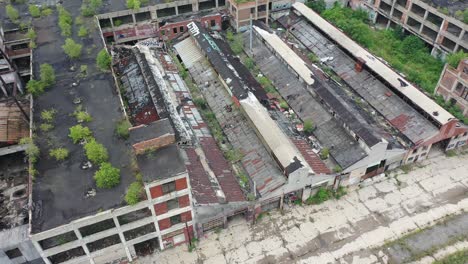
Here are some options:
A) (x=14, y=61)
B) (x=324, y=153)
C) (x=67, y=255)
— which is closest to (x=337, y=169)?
(x=324, y=153)

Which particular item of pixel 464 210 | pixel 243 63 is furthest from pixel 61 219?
pixel 464 210

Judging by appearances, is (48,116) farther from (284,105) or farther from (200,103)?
(284,105)

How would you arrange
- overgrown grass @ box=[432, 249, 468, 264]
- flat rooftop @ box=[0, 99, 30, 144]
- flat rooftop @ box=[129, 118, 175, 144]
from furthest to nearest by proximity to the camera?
flat rooftop @ box=[0, 99, 30, 144], overgrown grass @ box=[432, 249, 468, 264], flat rooftop @ box=[129, 118, 175, 144]

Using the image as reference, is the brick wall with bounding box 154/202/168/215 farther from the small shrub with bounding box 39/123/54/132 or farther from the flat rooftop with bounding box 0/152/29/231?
the small shrub with bounding box 39/123/54/132

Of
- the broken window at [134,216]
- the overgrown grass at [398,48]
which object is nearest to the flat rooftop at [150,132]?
the broken window at [134,216]

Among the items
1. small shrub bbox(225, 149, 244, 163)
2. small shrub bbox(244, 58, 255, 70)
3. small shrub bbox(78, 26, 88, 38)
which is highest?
small shrub bbox(78, 26, 88, 38)

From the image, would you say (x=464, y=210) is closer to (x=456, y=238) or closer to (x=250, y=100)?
(x=456, y=238)

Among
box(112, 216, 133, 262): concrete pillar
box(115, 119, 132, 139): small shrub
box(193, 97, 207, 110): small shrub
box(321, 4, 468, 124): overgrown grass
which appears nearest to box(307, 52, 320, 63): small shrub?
box(321, 4, 468, 124): overgrown grass
